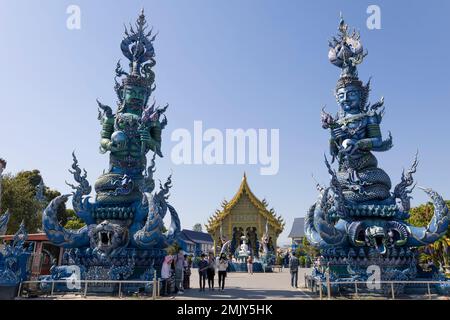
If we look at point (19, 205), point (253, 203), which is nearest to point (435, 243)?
point (253, 203)

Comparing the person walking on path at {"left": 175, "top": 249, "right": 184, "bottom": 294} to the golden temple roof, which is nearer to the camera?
the person walking on path at {"left": 175, "top": 249, "right": 184, "bottom": 294}

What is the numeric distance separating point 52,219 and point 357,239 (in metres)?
10.3

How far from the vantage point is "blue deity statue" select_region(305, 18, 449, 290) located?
39.3 ft

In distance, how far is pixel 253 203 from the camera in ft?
108

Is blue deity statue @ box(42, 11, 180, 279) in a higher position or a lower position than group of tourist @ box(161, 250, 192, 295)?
higher

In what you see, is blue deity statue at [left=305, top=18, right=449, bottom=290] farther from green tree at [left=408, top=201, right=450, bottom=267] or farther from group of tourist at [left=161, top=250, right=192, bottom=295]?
green tree at [left=408, top=201, right=450, bottom=267]

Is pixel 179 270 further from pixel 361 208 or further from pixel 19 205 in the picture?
pixel 19 205

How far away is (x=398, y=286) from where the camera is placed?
37.8 ft

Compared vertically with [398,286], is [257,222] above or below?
above

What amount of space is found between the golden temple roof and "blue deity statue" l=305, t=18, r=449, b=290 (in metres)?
18.9

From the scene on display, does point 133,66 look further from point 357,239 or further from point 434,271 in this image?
point 434,271

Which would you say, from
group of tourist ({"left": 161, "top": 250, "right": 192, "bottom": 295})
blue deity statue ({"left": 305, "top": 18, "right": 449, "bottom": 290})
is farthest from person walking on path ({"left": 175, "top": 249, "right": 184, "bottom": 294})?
blue deity statue ({"left": 305, "top": 18, "right": 449, "bottom": 290})

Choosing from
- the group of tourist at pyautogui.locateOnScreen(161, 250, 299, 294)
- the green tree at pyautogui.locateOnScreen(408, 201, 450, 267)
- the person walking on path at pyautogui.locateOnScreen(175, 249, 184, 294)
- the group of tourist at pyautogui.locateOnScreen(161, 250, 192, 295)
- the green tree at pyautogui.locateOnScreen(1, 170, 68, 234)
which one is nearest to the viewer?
the group of tourist at pyautogui.locateOnScreen(161, 250, 192, 295)
